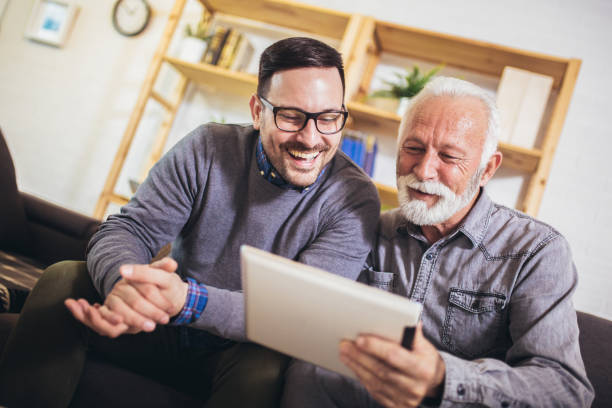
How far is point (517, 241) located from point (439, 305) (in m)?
0.27

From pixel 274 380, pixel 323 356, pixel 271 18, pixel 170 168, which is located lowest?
pixel 274 380

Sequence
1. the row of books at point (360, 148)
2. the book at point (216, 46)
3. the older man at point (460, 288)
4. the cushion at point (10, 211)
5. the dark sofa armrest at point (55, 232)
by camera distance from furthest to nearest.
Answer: the book at point (216, 46)
the row of books at point (360, 148)
the dark sofa armrest at point (55, 232)
the cushion at point (10, 211)
the older man at point (460, 288)

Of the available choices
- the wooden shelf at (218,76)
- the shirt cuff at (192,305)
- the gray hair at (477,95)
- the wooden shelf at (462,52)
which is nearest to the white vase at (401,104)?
the wooden shelf at (462,52)

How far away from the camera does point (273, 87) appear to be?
119 centimetres

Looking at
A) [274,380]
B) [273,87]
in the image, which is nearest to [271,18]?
[273,87]

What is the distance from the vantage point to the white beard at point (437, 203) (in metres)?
1.12

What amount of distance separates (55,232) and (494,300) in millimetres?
1831

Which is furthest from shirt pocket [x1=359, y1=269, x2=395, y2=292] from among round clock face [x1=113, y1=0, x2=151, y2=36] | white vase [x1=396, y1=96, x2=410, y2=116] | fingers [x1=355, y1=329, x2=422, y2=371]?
round clock face [x1=113, y1=0, x2=151, y2=36]

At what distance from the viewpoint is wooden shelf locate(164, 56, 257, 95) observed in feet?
7.39

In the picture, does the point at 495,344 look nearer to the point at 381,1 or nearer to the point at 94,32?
the point at 381,1

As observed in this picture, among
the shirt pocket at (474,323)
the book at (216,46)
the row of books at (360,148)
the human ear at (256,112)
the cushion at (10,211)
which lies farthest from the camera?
the book at (216,46)

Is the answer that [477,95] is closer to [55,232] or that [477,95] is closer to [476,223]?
[476,223]

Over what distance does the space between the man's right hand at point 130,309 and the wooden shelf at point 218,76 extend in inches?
64.5

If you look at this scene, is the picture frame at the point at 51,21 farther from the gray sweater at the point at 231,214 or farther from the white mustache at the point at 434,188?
the white mustache at the point at 434,188
